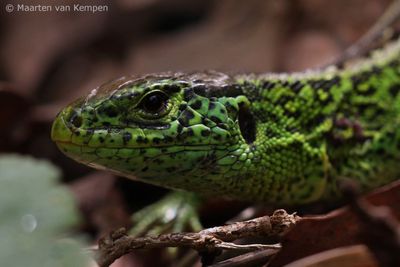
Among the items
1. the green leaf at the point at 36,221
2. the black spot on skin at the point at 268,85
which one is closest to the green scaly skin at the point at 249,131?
the black spot on skin at the point at 268,85

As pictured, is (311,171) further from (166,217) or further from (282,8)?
(282,8)

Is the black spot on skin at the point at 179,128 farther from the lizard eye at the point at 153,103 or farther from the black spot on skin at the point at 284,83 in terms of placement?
the black spot on skin at the point at 284,83

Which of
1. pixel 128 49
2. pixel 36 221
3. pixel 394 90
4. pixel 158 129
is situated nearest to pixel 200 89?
pixel 158 129

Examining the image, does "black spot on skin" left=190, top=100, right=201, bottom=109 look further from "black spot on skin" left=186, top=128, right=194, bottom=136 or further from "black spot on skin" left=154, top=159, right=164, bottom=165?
"black spot on skin" left=154, top=159, right=164, bottom=165

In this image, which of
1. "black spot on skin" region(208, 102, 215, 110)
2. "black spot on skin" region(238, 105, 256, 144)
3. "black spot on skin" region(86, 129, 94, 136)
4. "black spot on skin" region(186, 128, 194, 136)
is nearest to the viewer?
"black spot on skin" region(86, 129, 94, 136)

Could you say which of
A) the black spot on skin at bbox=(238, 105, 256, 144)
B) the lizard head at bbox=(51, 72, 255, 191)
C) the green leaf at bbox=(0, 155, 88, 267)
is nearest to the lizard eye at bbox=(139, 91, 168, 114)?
the lizard head at bbox=(51, 72, 255, 191)

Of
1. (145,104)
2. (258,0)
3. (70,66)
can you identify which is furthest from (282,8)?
(145,104)

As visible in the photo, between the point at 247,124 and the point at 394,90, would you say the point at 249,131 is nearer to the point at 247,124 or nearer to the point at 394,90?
the point at 247,124

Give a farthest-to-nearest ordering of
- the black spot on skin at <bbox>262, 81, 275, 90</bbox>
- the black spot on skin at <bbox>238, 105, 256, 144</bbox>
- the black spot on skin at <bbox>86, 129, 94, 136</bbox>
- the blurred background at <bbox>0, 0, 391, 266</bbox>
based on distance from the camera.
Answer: the blurred background at <bbox>0, 0, 391, 266</bbox> < the black spot on skin at <bbox>262, 81, 275, 90</bbox> < the black spot on skin at <bbox>238, 105, 256, 144</bbox> < the black spot on skin at <bbox>86, 129, 94, 136</bbox>
